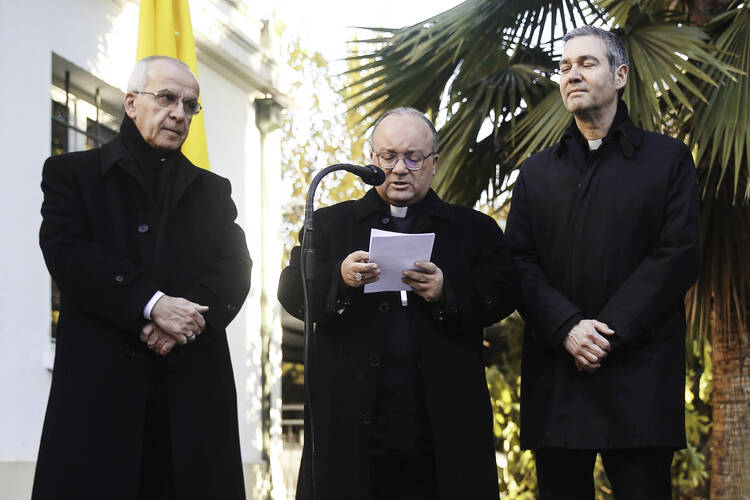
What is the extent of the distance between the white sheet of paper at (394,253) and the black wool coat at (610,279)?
506 mm

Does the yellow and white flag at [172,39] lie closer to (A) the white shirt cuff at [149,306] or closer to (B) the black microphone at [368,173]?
(A) the white shirt cuff at [149,306]

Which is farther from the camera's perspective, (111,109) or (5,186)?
(111,109)

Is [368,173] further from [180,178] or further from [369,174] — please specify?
[180,178]

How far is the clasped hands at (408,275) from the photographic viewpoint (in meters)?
3.46

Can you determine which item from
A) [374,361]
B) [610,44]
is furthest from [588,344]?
[610,44]

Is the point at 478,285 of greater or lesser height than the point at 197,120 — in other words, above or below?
below

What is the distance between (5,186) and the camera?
6043mm

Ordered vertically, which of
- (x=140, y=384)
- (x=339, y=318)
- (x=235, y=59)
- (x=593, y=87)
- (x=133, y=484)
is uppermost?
(x=235, y=59)

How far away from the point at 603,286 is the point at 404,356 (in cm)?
71

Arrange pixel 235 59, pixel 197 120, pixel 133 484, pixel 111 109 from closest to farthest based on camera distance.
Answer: pixel 133 484 → pixel 197 120 → pixel 111 109 → pixel 235 59

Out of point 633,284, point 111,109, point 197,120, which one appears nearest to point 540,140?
point 197,120

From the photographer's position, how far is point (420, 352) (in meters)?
3.65

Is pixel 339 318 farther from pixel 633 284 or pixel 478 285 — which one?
pixel 633 284

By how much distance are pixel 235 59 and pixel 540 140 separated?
312 centimetres
